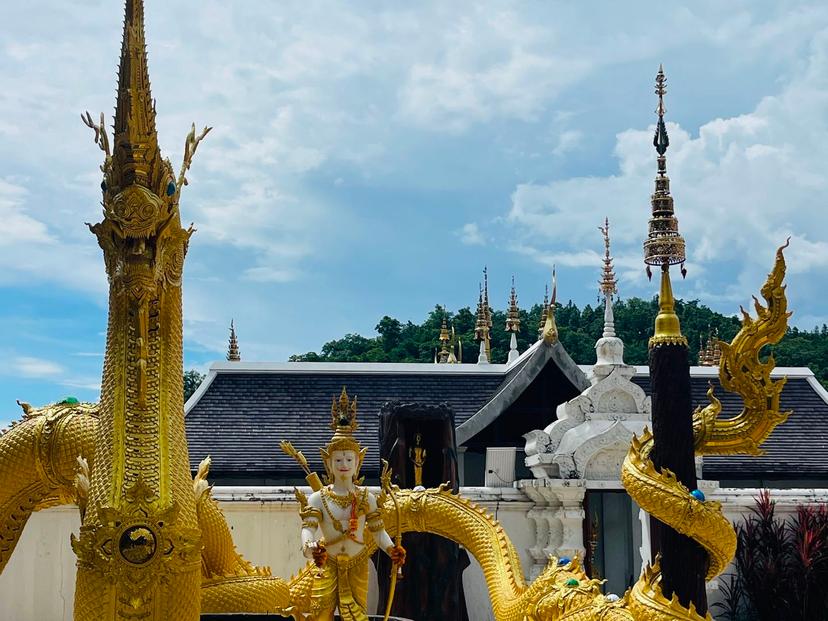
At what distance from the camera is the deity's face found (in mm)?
6656

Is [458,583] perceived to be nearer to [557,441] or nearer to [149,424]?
[557,441]

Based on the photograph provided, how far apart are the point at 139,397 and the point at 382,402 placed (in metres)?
8.06

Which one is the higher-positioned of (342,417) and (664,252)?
(664,252)

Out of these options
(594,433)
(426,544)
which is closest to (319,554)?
(426,544)

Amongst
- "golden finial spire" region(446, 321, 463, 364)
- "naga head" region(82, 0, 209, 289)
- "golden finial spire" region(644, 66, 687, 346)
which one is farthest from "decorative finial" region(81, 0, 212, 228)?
"golden finial spire" region(446, 321, 463, 364)

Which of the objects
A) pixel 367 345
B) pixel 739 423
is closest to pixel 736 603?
pixel 739 423

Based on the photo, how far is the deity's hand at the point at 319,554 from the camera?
20.9ft

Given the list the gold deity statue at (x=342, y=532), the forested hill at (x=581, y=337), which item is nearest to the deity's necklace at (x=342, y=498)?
the gold deity statue at (x=342, y=532)

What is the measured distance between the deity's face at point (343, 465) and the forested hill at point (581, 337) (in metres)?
24.1

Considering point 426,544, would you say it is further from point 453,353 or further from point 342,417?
point 453,353

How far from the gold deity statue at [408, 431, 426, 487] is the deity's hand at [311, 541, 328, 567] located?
3615 mm

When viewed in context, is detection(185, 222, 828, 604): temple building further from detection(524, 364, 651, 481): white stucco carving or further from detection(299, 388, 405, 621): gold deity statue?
detection(299, 388, 405, 621): gold deity statue

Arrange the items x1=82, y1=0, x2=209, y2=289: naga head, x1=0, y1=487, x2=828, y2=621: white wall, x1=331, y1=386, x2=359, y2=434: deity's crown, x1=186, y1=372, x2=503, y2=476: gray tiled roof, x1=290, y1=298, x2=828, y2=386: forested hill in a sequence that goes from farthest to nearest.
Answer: x1=290, y1=298, x2=828, y2=386: forested hill
x1=186, y1=372, x2=503, y2=476: gray tiled roof
x1=0, y1=487, x2=828, y2=621: white wall
x1=82, y1=0, x2=209, y2=289: naga head
x1=331, y1=386, x2=359, y2=434: deity's crown

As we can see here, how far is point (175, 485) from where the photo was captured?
685 centimetres
